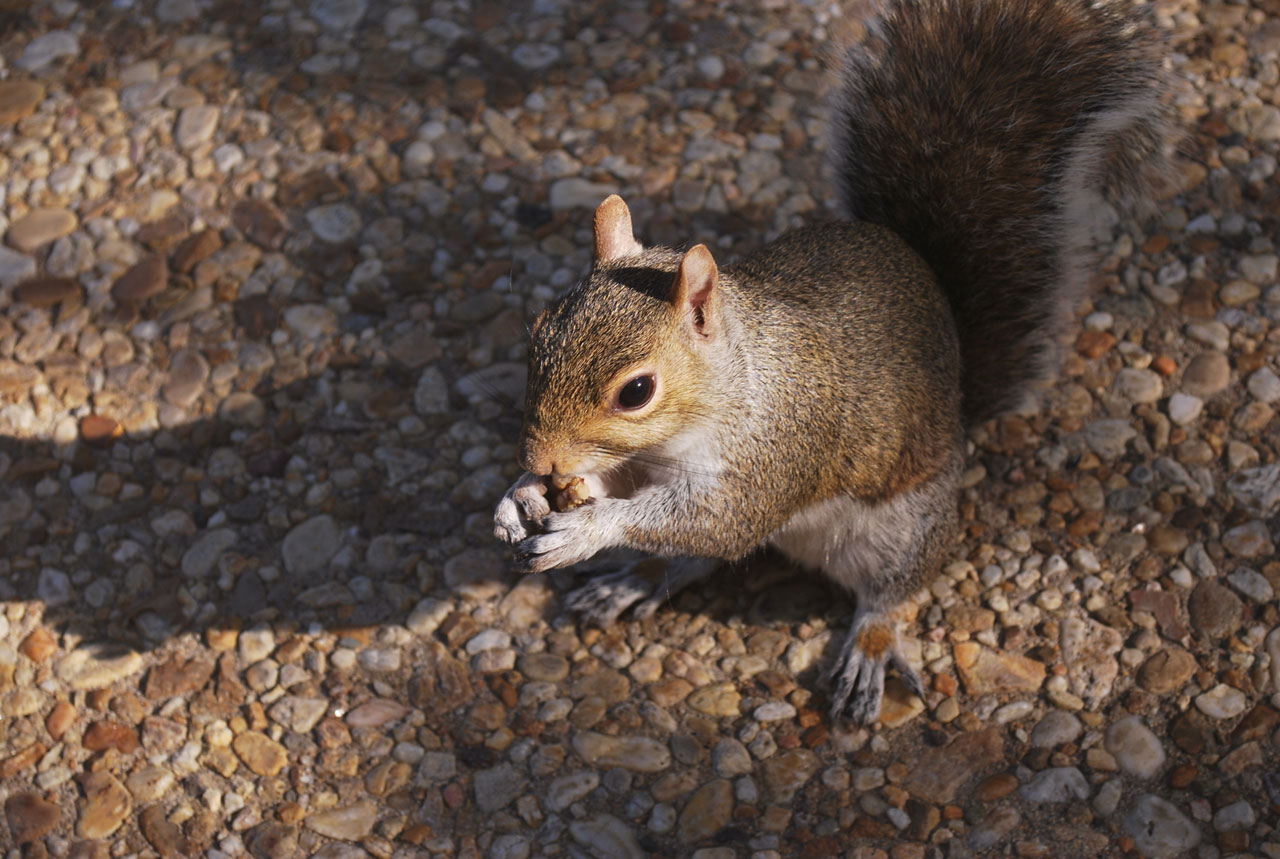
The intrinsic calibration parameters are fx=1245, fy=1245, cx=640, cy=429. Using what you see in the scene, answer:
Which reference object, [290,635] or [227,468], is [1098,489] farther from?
[227,468]

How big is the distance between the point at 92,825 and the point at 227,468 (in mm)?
865

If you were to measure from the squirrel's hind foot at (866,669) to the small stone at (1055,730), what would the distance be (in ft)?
0.74

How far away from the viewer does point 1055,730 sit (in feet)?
7.73

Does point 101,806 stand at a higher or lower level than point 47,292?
lower

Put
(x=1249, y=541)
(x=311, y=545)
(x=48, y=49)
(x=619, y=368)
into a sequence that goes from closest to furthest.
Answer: (x=619, y=368), (x=1249, y=541), (x=311, y=545), (x=48, y=49)

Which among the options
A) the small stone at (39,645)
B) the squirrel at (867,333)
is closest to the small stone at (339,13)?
the squirrel at (867,333)

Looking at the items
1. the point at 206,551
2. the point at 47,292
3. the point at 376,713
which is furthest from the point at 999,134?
the point at 47,292

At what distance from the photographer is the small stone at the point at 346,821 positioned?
91.0 inches

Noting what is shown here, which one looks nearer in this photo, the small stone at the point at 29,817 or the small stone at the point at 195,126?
the small stone at the point at 29,817

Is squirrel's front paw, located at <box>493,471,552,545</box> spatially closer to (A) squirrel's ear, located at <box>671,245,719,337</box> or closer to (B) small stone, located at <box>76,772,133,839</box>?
(A) squirrel's ear, located at <box>671,245,719,337</box>

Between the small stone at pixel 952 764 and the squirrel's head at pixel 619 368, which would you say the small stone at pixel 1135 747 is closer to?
the small stone at pixel 952 764

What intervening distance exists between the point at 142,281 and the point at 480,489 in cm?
111

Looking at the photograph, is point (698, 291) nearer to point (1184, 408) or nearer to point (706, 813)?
point (706, 813)

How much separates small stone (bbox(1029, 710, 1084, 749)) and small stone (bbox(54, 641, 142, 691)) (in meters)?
1.80
